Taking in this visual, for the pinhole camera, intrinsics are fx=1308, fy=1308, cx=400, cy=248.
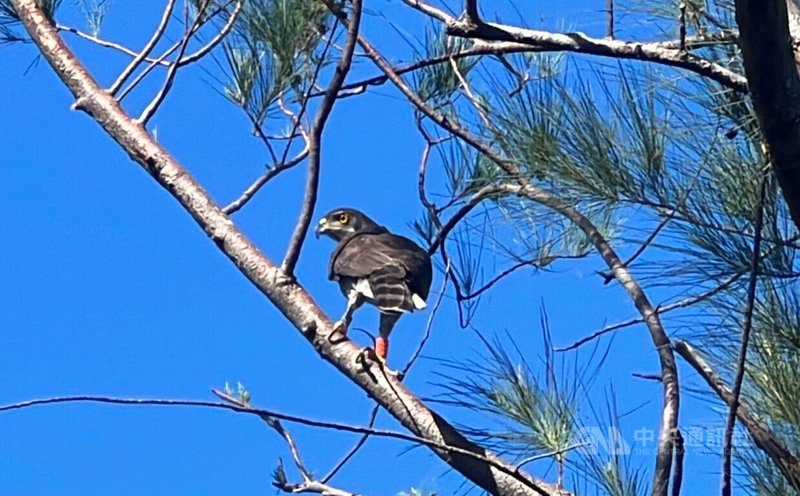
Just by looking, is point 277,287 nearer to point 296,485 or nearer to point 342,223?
point 296,485

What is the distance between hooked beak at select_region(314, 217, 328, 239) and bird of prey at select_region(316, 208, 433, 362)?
0.43 metres

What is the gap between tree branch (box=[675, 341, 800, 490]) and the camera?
6.01 ft

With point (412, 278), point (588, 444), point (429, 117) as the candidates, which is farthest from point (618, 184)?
point (412, 278)

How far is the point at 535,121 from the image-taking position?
2.06m

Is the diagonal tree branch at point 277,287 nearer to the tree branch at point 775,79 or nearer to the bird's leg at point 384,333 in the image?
the bird's leg at point 384,333

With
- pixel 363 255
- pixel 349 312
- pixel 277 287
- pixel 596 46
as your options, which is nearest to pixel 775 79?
pixel 596 46

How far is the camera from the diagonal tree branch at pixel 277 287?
1963mm

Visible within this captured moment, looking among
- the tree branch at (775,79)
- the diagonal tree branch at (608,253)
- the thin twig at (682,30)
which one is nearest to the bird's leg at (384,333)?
the diagonal tree branch at (608,253)

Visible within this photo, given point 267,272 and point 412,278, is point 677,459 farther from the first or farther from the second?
point 412,278

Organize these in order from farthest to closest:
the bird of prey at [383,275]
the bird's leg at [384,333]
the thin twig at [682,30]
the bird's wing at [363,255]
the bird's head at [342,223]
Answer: the bird's head at [342,223], the bird's wing at [363,255], the bird of prey at [383,275], the bird's leg at [384,333], the thin twig at [682,30]

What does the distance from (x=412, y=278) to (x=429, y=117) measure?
49cm

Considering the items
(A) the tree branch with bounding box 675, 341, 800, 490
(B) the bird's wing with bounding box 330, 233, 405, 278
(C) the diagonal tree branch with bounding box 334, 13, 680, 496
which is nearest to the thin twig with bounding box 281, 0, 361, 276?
(C) the diagonal tree branch with bounding box 334, 13, 680, 496

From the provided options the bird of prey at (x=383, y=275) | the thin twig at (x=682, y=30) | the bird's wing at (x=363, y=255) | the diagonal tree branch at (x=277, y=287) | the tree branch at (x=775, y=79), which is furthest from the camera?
the bird's wing at (x=363, y=255)

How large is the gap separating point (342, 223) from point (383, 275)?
87cm
